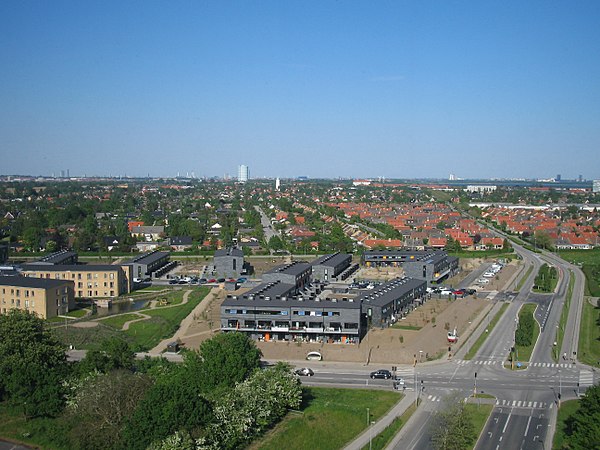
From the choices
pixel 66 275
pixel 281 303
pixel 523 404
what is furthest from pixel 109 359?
pixel 66 275

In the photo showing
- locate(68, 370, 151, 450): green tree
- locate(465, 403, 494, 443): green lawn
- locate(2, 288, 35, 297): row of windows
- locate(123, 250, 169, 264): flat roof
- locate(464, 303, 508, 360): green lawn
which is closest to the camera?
locate(68, 370, 151, 450): green tree

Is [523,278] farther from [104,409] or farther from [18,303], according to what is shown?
[104,409]

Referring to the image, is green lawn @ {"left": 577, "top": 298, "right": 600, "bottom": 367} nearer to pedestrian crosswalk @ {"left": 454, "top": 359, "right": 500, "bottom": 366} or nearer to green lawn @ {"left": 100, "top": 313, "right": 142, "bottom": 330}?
pedestrian crosswalk @ {"left": 454, "top": 359, "right": 500, "bottom": 366}

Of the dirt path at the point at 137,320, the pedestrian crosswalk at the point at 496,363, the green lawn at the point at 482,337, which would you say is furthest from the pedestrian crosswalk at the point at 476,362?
the dirt path at the point at 137,320

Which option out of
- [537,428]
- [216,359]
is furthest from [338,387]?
[537,428]

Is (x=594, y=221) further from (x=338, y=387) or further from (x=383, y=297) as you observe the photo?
(x=338, y=387)

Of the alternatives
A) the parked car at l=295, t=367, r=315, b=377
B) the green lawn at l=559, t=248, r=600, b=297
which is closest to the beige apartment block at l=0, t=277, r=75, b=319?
the parked car at l=295, t=367, r=315, b=377
